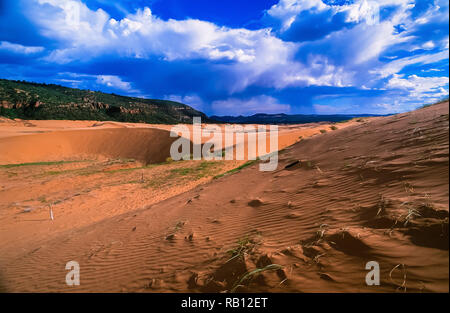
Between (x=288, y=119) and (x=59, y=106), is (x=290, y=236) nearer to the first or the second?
(x=59, y=106)

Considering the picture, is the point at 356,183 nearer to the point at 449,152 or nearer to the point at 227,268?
the point at 449,152

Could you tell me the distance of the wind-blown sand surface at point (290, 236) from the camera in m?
2.12

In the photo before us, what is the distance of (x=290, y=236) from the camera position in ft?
10.1

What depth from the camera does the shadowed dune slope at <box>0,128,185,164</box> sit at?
2169 centimetres

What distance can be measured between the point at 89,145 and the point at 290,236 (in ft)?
91.6

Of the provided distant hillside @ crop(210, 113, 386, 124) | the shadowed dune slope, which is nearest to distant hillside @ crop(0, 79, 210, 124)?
the shadowed dune slope

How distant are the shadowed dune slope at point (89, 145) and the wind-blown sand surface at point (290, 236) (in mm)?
16205

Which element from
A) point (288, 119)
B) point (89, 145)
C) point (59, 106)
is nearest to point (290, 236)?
point (89, 145)

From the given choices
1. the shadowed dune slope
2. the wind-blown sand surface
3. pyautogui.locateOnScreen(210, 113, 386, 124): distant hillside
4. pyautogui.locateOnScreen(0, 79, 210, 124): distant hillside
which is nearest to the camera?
the wind-blown sand surface

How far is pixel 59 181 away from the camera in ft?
42.7

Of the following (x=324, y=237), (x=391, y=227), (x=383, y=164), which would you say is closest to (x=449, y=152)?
(x=383, y=164)

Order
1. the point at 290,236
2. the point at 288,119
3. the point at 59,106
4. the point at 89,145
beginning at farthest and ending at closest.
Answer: the point at 288,119
the point at 59,106
the point at 89,145
the point at 290,236

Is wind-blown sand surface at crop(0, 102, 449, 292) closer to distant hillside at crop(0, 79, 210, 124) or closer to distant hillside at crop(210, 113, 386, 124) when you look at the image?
distant hillside at crop(0, 79, 210, 124)

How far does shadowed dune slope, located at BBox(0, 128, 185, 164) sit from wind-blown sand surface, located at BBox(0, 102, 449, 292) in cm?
1621
